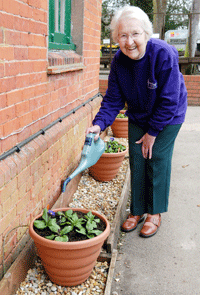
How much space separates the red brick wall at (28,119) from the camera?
2.05 m

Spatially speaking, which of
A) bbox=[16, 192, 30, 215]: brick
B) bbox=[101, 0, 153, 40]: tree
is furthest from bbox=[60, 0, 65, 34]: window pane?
bbox=[101, 0, 153, 40]: tree

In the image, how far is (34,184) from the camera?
262 centimetres

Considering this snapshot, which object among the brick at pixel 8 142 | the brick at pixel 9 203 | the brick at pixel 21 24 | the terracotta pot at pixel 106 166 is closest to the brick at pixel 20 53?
the brick at pixel 21 24

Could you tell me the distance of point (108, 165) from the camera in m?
4.06

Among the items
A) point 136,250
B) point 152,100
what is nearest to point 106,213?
point 136,250

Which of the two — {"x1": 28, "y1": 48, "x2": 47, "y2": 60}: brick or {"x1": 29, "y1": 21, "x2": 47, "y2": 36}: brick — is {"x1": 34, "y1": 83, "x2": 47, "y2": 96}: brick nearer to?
{"x1": 28, "y1": 48, "x2": 47, "y2": 60}: brick

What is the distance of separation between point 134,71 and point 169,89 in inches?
12.6

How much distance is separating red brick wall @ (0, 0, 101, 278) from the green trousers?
0.73m

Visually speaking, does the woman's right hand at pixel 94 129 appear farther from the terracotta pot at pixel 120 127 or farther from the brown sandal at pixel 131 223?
the terracotta pot at pixel 120 127

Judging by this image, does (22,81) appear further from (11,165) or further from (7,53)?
(11,165)

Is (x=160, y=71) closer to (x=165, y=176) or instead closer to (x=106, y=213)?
(x=165, y=176)

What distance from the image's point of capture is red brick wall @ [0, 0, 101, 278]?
2.05 m

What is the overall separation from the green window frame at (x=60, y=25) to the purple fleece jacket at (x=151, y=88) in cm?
83

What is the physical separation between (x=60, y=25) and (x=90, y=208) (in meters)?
2.01
